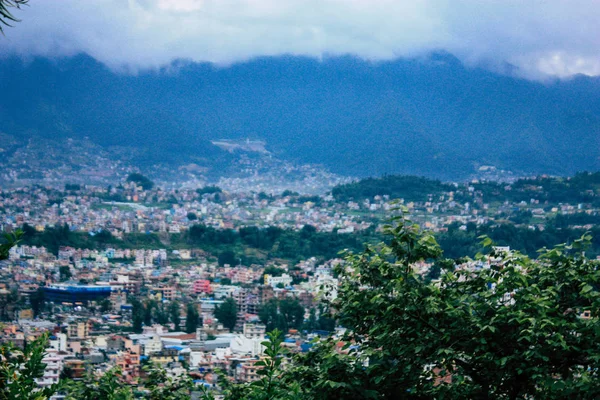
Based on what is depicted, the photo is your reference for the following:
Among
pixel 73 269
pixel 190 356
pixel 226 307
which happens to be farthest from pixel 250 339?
pixel 73 269

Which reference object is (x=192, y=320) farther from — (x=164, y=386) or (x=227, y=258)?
(x=164, y=386)

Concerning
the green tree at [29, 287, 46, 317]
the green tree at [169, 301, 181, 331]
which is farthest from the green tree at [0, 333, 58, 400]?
the green tree at [29, 287, 46, 317]

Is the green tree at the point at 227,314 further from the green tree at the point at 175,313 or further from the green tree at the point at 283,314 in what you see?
the green tree at the point at 175,313

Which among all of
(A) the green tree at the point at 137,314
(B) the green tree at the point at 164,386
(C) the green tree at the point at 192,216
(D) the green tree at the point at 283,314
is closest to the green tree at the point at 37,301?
(A) the green tree at the point at 137,314

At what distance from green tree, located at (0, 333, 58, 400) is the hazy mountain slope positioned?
52106 millimetres

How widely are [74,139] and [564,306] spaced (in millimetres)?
62629

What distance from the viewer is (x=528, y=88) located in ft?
239

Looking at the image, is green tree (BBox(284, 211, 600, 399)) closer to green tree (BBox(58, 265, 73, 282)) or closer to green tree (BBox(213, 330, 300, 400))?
green tree (BBox(213, 330, 300, 400))

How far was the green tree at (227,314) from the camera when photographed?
1634 cm

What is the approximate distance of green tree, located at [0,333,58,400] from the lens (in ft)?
5.46

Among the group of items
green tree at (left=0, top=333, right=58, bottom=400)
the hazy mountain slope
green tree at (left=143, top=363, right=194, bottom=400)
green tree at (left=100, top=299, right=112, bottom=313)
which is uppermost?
the hazy mountain slope

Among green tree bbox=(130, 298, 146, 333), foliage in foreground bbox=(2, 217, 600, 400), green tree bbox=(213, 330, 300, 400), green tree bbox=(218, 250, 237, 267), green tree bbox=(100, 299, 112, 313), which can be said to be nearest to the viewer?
green tree bbox=(213, 330, 300, 400)

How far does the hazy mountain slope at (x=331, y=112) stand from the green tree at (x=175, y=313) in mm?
37588

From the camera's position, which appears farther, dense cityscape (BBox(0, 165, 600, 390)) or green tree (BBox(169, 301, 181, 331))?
green tree (BBox(169, 301, 181, 331))
